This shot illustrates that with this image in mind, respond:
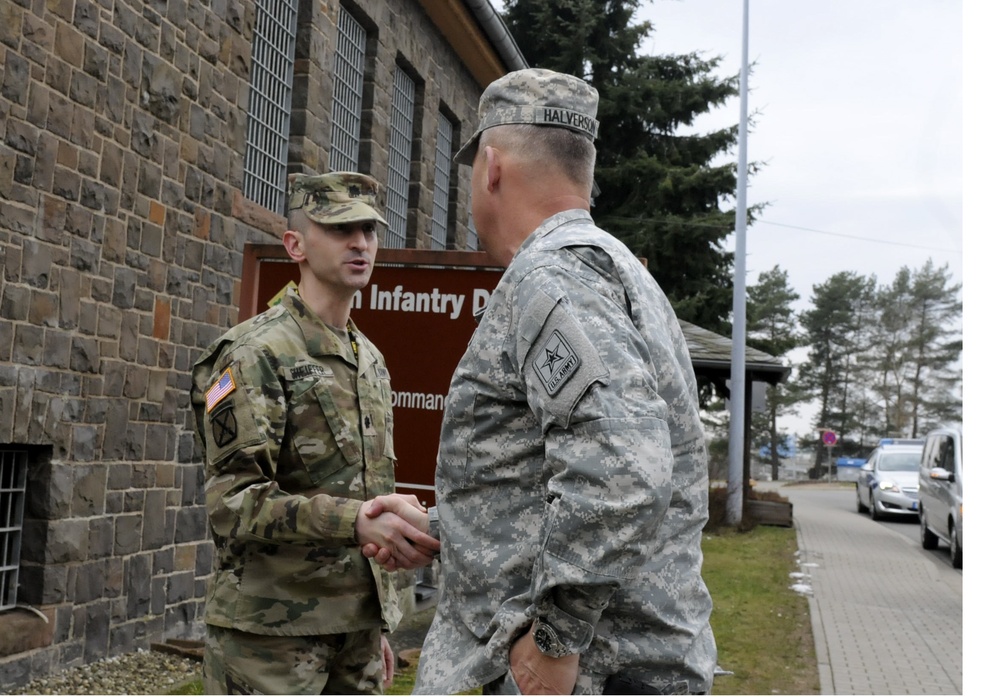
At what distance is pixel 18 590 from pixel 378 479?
12.2 feet

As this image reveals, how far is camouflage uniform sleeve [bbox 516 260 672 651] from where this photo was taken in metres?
2.09

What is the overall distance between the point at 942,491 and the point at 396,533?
630 inches

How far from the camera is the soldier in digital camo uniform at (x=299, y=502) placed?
312 centimetres

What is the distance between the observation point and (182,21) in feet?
24.7

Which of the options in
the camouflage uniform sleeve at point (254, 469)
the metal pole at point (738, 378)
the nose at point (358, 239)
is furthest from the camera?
the metal pole at point (738, 378)

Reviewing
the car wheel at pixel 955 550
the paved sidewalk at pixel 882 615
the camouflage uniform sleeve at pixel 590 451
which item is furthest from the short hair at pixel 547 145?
the car wheel at pixel 955 550

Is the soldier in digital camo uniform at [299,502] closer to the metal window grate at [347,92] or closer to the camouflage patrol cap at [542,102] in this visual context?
the camouflage patrol cap at [542,102]

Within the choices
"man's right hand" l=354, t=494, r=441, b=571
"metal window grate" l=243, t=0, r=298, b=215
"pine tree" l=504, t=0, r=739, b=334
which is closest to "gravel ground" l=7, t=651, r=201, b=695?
"metal window grate" l=243, t=0, r=298, b=215

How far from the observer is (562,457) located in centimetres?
214

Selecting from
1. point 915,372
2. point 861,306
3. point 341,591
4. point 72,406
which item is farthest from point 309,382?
point 861,306

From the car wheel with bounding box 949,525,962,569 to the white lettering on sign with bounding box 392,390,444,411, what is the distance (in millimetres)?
13139

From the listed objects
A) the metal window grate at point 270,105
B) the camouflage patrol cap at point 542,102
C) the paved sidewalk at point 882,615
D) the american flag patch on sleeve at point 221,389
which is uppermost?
the metal window grate at point 270,105

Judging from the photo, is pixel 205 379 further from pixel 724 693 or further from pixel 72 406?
pixel 724 693

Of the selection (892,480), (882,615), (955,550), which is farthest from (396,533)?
(892,480)
